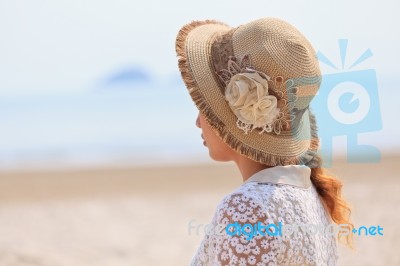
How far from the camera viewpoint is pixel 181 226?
7648 mm

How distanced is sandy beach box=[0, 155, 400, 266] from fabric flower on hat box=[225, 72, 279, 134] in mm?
3068

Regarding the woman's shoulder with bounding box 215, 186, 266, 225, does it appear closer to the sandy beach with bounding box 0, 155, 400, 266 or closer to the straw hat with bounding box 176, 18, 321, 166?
the straw hat with bounding box 176, 18, 321, 166

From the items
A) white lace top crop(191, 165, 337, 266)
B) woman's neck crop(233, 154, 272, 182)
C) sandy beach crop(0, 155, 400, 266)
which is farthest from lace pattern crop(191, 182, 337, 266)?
sandy beach crop(0, 155, 400, 266)

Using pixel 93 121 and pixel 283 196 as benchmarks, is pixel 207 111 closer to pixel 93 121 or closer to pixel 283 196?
pixel 283 196

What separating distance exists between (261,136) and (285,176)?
0.15 meters

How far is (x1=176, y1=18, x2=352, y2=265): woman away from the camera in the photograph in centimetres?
202

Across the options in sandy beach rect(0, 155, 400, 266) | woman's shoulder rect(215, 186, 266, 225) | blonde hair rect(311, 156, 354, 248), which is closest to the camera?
woman's shoulder rect(215, 186, 266, 225)

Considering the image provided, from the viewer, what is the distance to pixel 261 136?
2.21 metres

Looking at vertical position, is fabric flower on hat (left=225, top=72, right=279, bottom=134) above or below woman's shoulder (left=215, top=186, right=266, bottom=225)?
above

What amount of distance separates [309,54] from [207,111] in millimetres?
361

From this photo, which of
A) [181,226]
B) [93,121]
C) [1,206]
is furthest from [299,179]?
[93,121]

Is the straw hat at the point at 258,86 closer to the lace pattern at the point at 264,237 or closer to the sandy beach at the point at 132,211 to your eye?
the lace pattern at the point at 264,237

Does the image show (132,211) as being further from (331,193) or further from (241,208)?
(241,208)

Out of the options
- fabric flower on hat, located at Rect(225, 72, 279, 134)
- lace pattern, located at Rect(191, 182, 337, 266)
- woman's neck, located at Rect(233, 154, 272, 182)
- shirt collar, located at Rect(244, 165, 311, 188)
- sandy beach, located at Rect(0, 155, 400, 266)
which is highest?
sandy beach, located at Rect(0, 155, 400, 266)
